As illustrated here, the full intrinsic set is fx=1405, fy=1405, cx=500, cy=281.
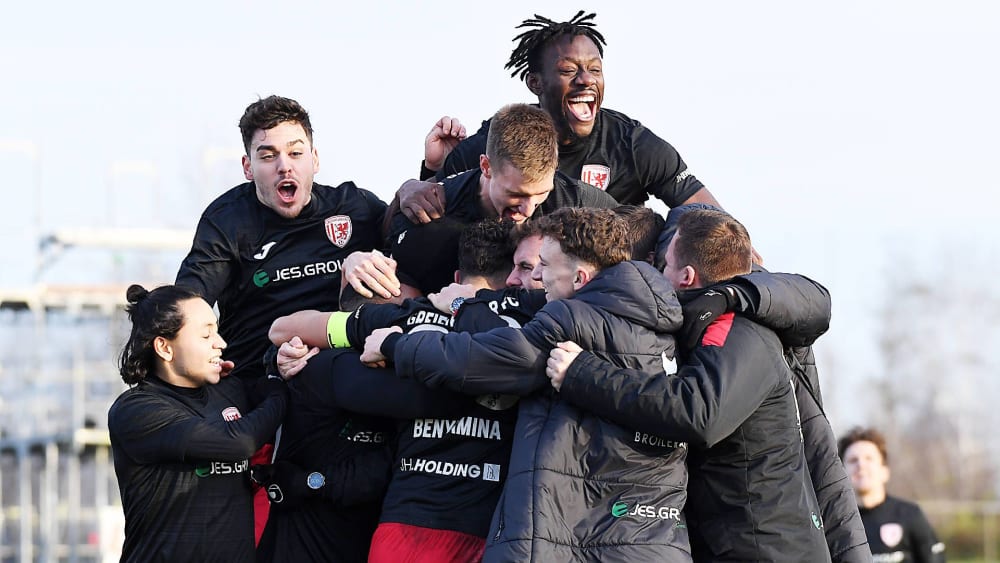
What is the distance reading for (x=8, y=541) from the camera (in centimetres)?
2745

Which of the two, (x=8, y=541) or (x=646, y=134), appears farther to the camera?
(x=8, y=541)

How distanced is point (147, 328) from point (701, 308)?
2.40 m

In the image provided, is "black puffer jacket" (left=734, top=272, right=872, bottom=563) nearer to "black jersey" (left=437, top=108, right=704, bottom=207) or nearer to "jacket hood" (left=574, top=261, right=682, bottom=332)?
"jacket hood" (left=574, top=261, right=682, bottom=332)

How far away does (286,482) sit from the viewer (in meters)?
6.22

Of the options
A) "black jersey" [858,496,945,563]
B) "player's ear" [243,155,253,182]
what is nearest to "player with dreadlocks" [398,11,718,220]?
"player's ear" [243,155,253,182]

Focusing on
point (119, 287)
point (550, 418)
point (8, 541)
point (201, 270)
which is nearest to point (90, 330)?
point (119, 287)

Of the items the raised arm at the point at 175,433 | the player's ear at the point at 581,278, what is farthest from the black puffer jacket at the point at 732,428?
the raised arm at the point at 175,433

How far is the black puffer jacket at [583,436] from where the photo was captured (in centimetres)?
509

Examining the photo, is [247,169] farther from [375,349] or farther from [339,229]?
[375,349]

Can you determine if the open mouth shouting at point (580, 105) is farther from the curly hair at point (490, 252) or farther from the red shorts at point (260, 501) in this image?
the red shorts at point (260, 501)

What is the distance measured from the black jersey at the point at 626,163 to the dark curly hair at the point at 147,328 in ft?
6.02

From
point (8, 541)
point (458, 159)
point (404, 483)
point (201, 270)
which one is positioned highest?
point (458, 159)

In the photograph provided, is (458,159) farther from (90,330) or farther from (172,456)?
(90,330)

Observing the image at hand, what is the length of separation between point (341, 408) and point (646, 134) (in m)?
2.63
